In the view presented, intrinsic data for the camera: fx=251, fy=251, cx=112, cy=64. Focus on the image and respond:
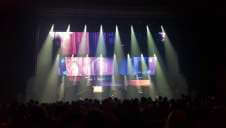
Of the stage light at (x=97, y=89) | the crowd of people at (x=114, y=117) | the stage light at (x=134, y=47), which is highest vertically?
the stage light at (x=134, y=47)

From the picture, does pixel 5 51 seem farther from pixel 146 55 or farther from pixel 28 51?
pixel 146 55

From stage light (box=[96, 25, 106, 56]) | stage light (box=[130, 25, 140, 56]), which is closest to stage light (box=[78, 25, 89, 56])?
stage light (box=[96, 25, 106, 56])

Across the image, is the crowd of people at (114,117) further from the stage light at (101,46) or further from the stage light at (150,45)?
the stage light at (101,46)

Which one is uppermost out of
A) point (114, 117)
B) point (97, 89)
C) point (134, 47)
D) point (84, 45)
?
point (84, 45)

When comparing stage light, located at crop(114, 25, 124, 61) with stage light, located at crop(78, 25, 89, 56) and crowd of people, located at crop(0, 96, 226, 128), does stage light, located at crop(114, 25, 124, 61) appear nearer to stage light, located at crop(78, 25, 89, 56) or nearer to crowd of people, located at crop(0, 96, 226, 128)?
stage light, located at crop(78, 25, 89, 56)

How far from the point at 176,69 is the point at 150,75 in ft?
4.19

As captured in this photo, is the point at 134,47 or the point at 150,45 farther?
the point at 134,47

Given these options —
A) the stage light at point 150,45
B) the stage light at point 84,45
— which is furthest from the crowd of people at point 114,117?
the stage light at point 150,45

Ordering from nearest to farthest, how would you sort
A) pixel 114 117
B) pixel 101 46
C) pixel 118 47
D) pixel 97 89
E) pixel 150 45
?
1. pixel 114 117
2. pixel 97 89
3. pixel 150 45
4. pixel 118 47
5. pixel 101 46

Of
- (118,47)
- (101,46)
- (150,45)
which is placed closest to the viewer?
(150,45)

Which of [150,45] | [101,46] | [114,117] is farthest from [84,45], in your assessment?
[114,117]

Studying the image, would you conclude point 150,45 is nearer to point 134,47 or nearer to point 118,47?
point 134,47

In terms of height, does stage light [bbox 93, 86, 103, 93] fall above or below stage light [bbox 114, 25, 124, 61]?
below

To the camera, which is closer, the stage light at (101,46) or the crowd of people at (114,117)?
the crowd of people at (114,117)
